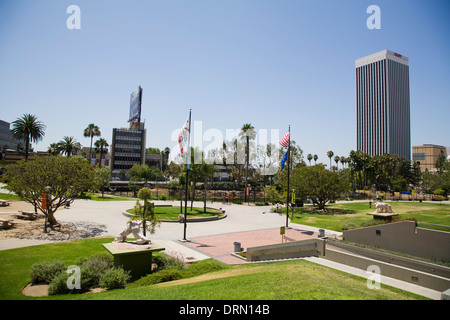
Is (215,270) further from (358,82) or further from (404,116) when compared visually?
(404,116)

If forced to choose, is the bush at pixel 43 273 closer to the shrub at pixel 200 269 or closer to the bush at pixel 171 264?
the bush at pixel 171 264

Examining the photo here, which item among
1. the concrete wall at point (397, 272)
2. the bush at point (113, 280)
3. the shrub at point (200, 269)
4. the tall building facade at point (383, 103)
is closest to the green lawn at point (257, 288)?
the shrub at point (200, 269)

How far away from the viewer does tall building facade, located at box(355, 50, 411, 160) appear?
5310 inches

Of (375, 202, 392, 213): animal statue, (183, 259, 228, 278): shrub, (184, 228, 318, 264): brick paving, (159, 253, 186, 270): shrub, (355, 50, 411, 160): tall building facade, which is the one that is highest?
(355, 50, 411, 160): tall building facade

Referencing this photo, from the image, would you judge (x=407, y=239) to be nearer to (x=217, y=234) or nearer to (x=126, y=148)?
(x=217, y=234)

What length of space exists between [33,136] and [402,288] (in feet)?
203

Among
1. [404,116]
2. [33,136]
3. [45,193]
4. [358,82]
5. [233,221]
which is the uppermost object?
[358,82]

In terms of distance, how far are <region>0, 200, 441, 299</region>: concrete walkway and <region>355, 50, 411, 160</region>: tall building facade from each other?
136 meters

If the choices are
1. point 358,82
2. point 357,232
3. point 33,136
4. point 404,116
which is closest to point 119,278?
point 357,232

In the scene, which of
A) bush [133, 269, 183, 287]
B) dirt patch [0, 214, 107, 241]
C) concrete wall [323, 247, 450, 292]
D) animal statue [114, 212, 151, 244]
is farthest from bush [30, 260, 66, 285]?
concrete wall [323, 247, 450, 292]

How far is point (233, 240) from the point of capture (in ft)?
66.8

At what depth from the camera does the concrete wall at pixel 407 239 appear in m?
14.4

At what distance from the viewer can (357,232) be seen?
724 inches

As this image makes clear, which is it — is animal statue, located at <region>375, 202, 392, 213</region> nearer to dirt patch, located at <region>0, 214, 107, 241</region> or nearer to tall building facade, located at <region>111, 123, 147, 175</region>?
dirt patch, located at <region>0, 214, 107, 241</region>
